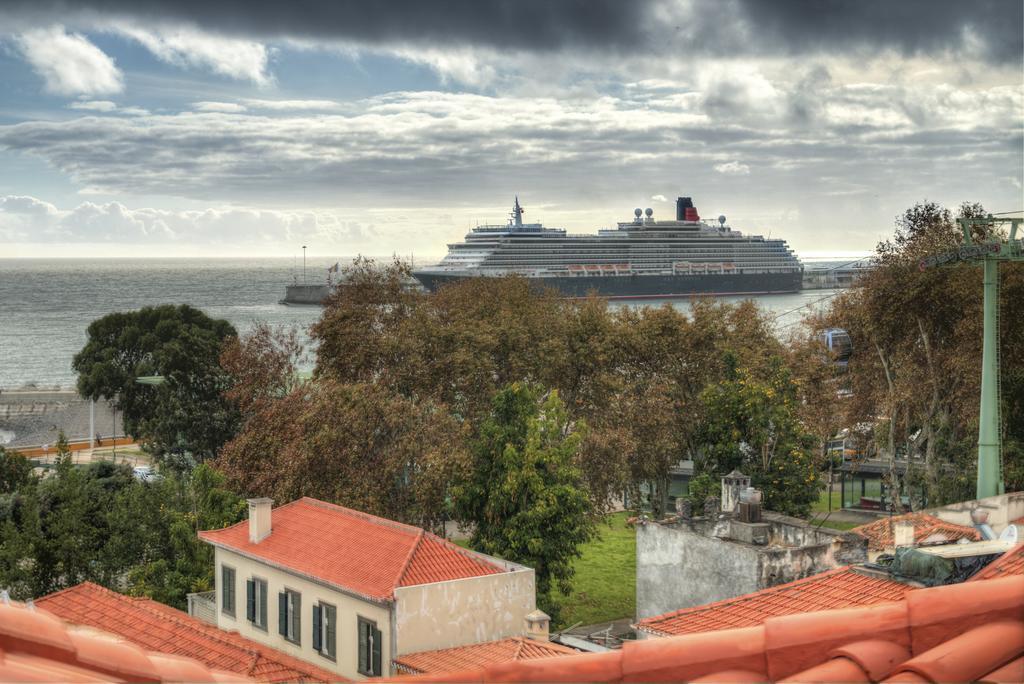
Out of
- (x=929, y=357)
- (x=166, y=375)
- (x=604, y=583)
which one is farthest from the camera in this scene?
(x=166, y=375)

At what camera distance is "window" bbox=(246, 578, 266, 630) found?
56.9 ft

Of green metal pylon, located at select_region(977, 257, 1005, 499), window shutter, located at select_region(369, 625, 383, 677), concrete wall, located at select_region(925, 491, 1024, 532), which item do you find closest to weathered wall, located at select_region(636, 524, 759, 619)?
concrete wall, located at select_region(925, 491, 1024, 532)

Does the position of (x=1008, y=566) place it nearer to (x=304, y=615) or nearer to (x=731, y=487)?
(x=304, y=615)

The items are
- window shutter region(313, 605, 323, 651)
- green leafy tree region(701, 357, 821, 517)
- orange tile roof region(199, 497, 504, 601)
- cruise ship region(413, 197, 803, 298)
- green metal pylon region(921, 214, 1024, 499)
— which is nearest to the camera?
orange tile roof region(199, 497, 504, 601)

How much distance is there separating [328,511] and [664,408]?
45.0ft

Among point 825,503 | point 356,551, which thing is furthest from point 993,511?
point 825,503

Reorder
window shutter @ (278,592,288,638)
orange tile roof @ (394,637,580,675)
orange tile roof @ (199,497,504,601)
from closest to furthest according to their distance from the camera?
1. orange tile roof @ (394,637,580,675)
2. orange tile roof @ (199,497,504,601)
3. window shutter @ (278,592,288,638)

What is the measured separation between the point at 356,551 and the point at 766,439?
12856mm

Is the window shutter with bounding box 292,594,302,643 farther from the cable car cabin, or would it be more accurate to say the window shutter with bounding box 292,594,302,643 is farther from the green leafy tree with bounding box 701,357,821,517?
the cable car cabin

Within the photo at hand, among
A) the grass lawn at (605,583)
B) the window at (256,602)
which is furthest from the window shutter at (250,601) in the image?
the grass lawn at (605,583)

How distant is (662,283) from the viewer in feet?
454

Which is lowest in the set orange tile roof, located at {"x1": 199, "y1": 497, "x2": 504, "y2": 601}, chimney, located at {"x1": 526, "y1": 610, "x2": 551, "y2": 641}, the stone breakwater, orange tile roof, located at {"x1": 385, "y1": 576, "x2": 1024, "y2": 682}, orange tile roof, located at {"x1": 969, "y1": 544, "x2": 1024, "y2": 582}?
the stone breakwater

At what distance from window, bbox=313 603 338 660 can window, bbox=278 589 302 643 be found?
1.44 ft

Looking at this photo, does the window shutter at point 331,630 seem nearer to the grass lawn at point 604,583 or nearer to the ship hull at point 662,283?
the grass lawn at point 604,583
